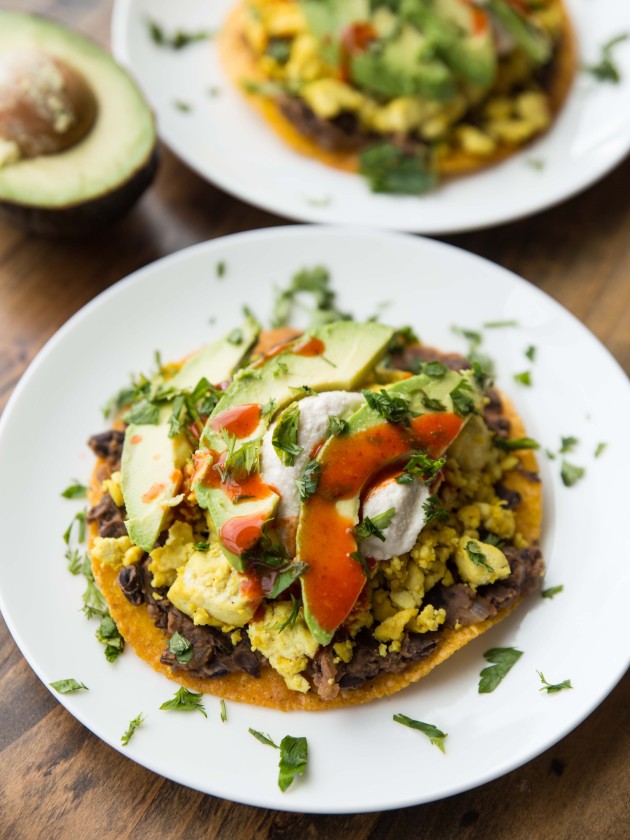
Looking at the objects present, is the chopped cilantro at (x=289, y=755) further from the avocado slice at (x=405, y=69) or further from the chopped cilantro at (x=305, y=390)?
the avocado slice at (x=405, y=69)

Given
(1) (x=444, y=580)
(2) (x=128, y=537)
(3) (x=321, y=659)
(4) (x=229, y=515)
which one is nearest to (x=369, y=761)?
(3) (x=321, y=659)

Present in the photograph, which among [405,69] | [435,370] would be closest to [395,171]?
[405,69]

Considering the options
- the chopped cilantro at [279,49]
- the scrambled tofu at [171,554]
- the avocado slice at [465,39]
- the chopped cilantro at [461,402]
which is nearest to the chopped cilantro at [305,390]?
the chopped cilantro at [461,402]

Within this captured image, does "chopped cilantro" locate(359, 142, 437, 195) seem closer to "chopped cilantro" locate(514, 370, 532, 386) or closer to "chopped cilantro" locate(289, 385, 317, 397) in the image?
"chopped cilantro" locate(514, 370, 532, 386)

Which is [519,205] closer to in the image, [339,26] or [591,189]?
[591,189]

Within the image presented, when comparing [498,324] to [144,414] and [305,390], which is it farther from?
[144,414]

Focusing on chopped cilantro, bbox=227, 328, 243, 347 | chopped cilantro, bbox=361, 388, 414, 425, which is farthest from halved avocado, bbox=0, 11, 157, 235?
chopped cilantro, bbox=361, 388, 414, 425

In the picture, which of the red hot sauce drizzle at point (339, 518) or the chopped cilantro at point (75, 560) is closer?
the red hot sauce drizzle at point (339, 518)
